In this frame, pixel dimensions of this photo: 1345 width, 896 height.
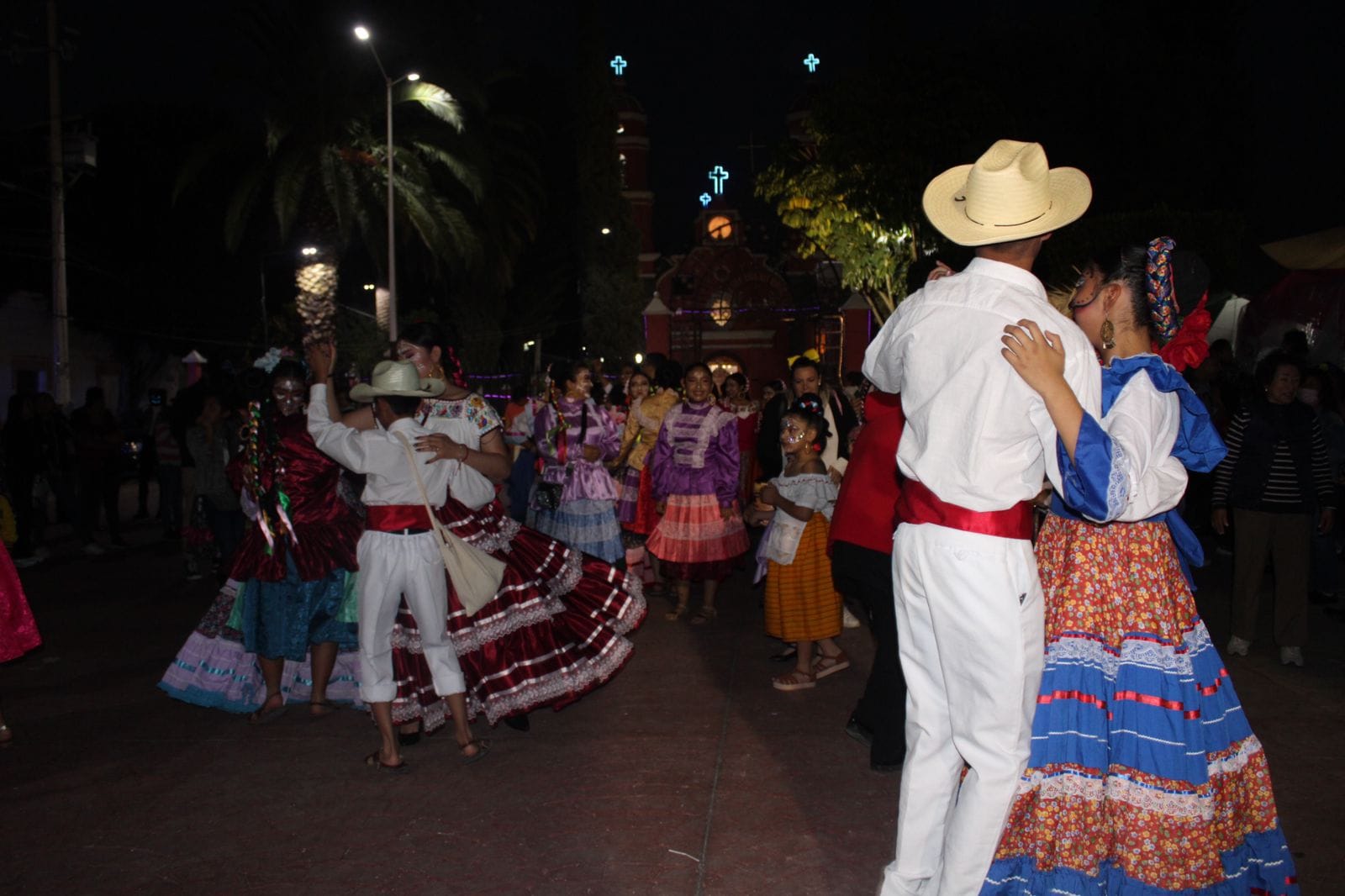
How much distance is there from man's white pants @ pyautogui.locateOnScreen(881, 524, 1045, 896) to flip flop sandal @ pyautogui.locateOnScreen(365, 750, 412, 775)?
293 centimetres

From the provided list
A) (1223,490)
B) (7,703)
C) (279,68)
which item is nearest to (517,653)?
(7,703)

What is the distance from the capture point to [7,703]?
6.67 m

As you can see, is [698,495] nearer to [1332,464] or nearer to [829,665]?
[829,665]

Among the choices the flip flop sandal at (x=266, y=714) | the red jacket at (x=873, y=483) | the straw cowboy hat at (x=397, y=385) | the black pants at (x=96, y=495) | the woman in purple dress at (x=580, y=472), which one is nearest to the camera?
the straw cowboy hat at (x=397, y=385)

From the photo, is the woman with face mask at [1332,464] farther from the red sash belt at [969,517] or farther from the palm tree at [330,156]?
the palm tree at [330,156]

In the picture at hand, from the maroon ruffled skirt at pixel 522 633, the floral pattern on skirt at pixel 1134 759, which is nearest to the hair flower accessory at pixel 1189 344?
the floral pattern on skirt at pixel 1134 759

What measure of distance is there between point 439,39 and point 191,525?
1668cm

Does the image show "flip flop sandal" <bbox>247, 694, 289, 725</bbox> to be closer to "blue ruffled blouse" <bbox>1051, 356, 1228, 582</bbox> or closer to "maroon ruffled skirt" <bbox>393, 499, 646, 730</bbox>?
"maroon ruffled skirt" <bbox>393, 499, 646, 730</bbox>

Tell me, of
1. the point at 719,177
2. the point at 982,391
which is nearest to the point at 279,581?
the point at 982,391

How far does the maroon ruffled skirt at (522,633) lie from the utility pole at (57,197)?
14383 mm

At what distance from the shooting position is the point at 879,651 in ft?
17.6

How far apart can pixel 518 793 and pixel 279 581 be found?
196 cm

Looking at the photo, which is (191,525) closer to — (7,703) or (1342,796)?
(7,703)

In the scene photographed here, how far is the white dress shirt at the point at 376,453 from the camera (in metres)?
5.11
